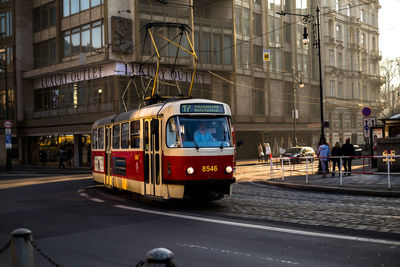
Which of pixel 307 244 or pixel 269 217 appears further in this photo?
pixel 269 217

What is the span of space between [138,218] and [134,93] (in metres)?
28.4

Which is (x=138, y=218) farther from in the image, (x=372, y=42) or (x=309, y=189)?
(x=372, y=42)

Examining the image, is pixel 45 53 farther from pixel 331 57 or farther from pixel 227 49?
pixel 331 57

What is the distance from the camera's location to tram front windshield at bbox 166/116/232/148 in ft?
39.7

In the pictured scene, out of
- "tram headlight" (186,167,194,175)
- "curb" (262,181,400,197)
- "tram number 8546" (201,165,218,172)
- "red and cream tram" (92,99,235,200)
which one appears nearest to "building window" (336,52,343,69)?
"curb" (262,181,400,197)

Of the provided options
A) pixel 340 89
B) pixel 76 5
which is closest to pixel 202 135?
pixel 76 5

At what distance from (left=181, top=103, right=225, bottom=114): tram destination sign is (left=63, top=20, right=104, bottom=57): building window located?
27.2 metres

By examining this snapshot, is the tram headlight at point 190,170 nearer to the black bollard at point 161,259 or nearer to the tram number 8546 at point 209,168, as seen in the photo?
the tram number 8546 at point 209,168

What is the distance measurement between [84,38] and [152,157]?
29.5 m

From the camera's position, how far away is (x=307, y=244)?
7.44 metres

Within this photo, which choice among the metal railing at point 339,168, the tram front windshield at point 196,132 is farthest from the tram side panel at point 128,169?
the metal railing at point 339,168

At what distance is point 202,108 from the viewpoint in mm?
12430

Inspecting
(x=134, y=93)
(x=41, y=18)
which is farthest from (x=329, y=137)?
(x=41, y=18)

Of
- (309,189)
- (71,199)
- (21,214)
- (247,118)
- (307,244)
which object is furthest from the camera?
(247,118)
